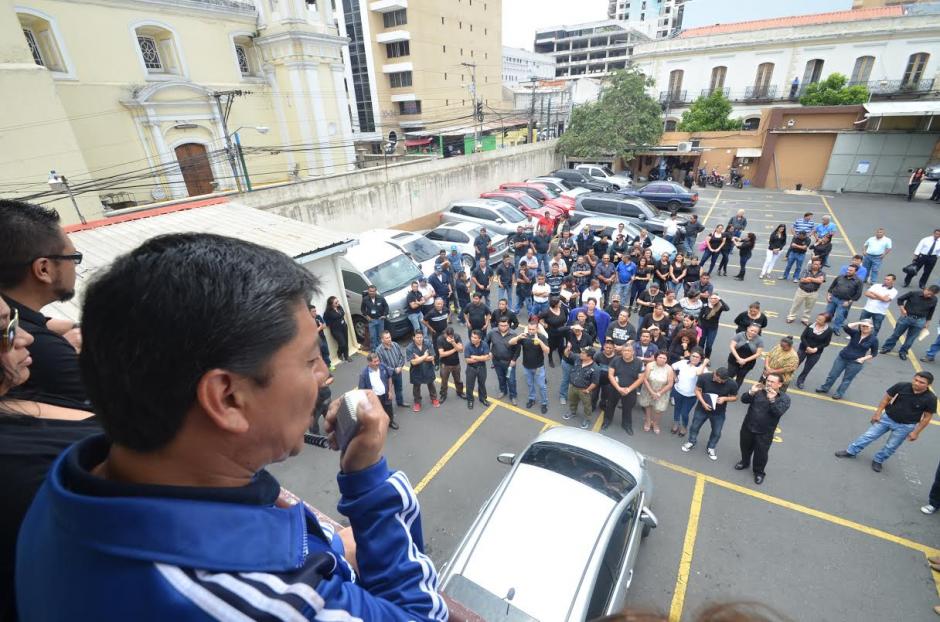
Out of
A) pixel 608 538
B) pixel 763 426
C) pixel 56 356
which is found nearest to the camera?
pixel 56 356

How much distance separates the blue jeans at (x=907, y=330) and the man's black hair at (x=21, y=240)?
483 inches

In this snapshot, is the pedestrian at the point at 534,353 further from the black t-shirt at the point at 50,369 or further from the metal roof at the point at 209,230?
the black t-shirt at the point at 50,369

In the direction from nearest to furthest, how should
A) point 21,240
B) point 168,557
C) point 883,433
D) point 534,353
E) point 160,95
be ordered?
point 168,557 < point 21,240 < point 883,433 < point 534,353 < point 160,95

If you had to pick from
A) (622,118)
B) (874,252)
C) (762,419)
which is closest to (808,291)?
(874,252)

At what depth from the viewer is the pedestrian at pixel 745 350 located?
295 inches

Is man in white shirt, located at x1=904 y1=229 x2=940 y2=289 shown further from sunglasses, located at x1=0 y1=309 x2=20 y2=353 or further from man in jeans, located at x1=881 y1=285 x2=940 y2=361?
sunglasses, located at x1=0 y1=309 x2=20 y2=353

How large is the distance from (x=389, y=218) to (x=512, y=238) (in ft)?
17.7

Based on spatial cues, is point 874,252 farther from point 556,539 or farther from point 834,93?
point 834,93

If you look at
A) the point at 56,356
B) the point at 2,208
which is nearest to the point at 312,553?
the point at 56,356

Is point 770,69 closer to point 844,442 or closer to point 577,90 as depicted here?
point 577,90

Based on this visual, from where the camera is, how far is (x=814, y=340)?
296 inches

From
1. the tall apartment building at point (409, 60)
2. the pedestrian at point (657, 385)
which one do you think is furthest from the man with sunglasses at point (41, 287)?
the tall apartment building at point (409, 60)

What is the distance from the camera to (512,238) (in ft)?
48.3

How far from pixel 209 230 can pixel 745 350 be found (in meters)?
10.1
